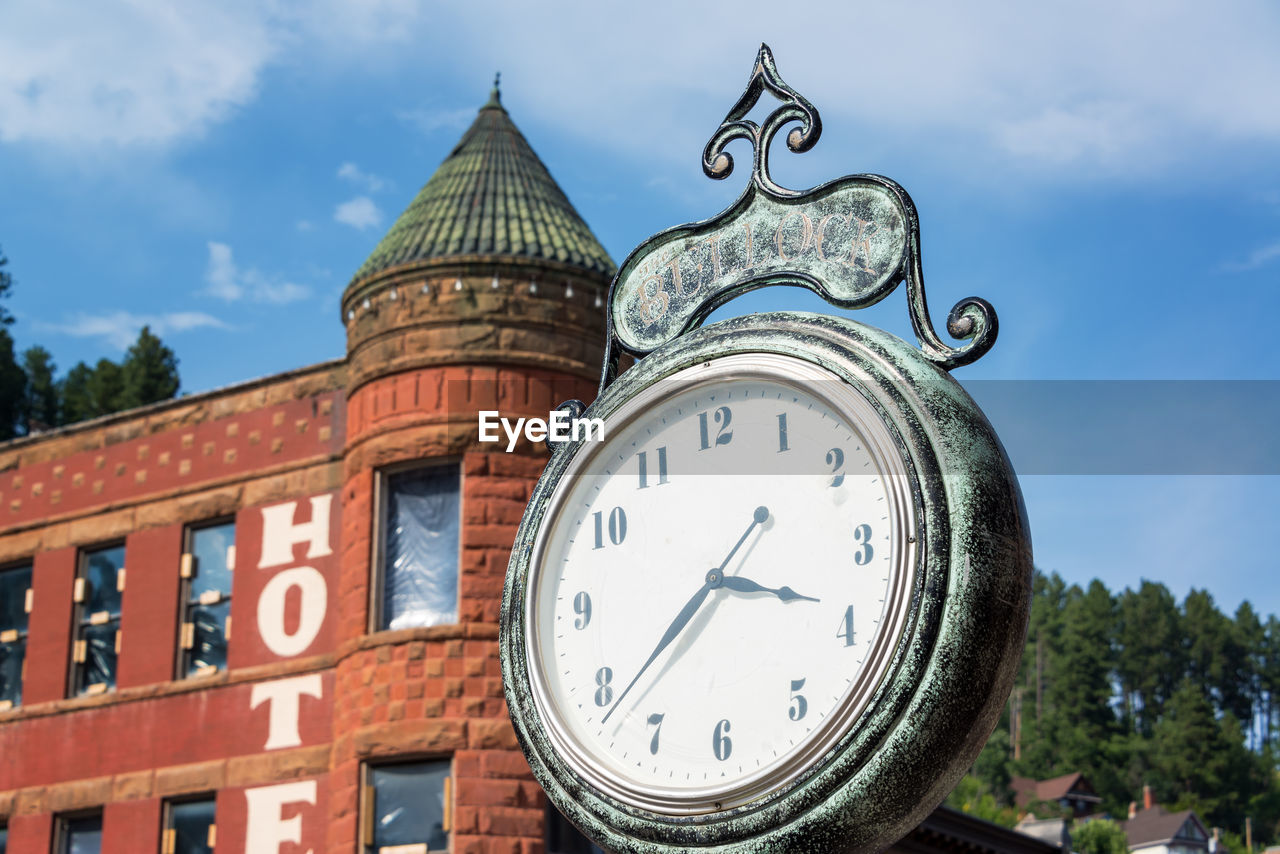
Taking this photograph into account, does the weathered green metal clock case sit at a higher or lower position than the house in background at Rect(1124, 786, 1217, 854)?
lower

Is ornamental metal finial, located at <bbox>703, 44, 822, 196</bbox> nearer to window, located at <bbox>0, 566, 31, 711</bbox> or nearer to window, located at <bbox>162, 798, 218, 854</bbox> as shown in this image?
window, located at <bbox>162, 798, 218, 854</bbox>

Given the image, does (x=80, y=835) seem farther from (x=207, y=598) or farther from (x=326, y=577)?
(x=326, y=577)

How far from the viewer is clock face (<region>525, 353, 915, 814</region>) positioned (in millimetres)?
3189

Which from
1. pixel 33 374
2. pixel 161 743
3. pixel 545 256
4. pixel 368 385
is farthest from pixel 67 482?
pixel 33 374

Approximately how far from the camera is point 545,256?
1372 centimetres

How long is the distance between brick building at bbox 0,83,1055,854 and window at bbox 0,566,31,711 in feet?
0.10

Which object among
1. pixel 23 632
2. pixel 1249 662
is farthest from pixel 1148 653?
pixel 23 632

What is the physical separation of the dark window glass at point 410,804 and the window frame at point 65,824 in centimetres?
371

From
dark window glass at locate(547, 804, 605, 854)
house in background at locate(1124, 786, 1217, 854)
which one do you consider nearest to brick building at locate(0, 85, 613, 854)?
dark window glass at locate(547, 804, 605, 854)

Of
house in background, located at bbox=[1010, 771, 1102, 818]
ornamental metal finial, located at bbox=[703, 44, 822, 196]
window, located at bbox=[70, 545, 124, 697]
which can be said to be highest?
house in background, located at bbox=[1010, 771, 1102, 818]

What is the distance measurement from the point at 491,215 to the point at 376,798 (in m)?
5.20

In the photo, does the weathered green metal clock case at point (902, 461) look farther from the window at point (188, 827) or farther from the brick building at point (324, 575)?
the window at point (188, 827)

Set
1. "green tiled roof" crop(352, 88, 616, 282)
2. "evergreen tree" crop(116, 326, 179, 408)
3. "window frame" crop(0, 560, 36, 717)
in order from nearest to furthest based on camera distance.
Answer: "green tiled roof" crop(352, 88, 616, 282) < "window frame" crop(0, 560, 36, 717) < "evergreen tree" crop(116, 326, 179, 408)

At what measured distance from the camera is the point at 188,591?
49.1 feet
